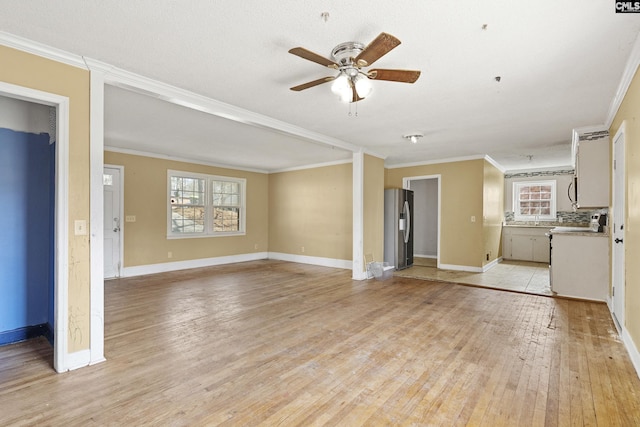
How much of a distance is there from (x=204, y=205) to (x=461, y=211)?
5.84 meters

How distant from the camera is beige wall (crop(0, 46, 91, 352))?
2463 millimetres

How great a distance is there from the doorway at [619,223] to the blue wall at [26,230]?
5.64m

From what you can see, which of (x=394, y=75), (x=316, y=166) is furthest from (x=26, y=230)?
(x=316, y=166)

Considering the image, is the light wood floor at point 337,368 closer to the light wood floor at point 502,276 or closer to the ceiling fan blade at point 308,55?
the light wood floor at point 502,276

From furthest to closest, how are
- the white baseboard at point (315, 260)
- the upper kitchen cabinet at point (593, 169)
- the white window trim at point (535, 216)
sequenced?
the white window trim at point (535, 216)
the white baseboard at point (315, 260)
the upper kitchen cabinet at point (593, 169)

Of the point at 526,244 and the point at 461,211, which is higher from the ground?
the point at 461,211

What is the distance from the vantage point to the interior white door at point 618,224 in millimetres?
3295

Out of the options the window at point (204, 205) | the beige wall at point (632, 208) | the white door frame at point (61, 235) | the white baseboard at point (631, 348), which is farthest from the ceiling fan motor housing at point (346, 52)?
the window at point (204, 205)

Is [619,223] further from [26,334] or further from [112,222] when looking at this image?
[112,222]

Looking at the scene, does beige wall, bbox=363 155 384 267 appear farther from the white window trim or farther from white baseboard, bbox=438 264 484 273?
the white window trim

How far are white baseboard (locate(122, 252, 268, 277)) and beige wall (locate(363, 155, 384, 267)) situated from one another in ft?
11.7

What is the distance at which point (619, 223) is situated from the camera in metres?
3.50

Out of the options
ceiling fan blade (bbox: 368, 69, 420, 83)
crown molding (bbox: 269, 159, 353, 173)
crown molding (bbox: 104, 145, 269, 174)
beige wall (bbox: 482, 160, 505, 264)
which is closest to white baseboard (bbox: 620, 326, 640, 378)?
ceiling fan blade (bbox: 368, 69, 420, 83)

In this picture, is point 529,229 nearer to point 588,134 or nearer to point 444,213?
point 444,213
